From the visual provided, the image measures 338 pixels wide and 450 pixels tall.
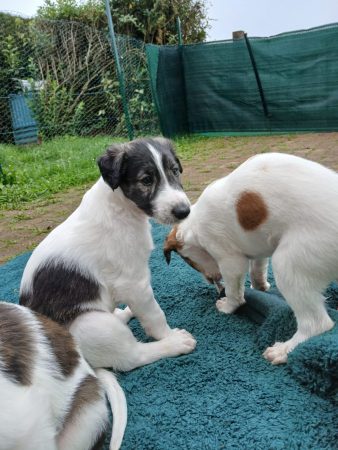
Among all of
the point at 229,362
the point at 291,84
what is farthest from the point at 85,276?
the point at 291,84

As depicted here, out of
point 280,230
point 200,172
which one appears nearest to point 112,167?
point 280,230

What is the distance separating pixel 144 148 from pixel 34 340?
1564 millimetres

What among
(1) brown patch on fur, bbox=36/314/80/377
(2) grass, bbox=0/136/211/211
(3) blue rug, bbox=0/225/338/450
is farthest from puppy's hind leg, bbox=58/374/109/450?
(2) grass, bbox=0/136/211/211

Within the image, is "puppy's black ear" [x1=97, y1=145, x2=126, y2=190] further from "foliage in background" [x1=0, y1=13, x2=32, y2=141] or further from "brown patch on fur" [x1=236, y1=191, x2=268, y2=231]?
"foliage in background" [x1=0, y1=13, x2=32, y2=141]

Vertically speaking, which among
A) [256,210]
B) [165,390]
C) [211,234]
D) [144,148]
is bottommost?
[165,390]

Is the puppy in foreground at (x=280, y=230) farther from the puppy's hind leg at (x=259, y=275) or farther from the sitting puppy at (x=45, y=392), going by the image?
the sitting puppy at (x=45, y=392)

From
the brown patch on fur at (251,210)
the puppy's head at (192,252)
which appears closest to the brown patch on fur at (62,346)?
the brown patch on fur at (251,210)

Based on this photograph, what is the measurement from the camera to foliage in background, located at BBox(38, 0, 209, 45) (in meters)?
16.0

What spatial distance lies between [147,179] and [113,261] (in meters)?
0.57

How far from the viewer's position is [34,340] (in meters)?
1.96

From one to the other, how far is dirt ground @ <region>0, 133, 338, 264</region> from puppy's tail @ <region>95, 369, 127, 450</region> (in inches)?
131

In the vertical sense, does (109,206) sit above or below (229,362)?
above

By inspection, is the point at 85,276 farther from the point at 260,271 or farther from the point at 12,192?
the point at 12,192

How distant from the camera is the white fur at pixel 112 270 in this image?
2.82m
